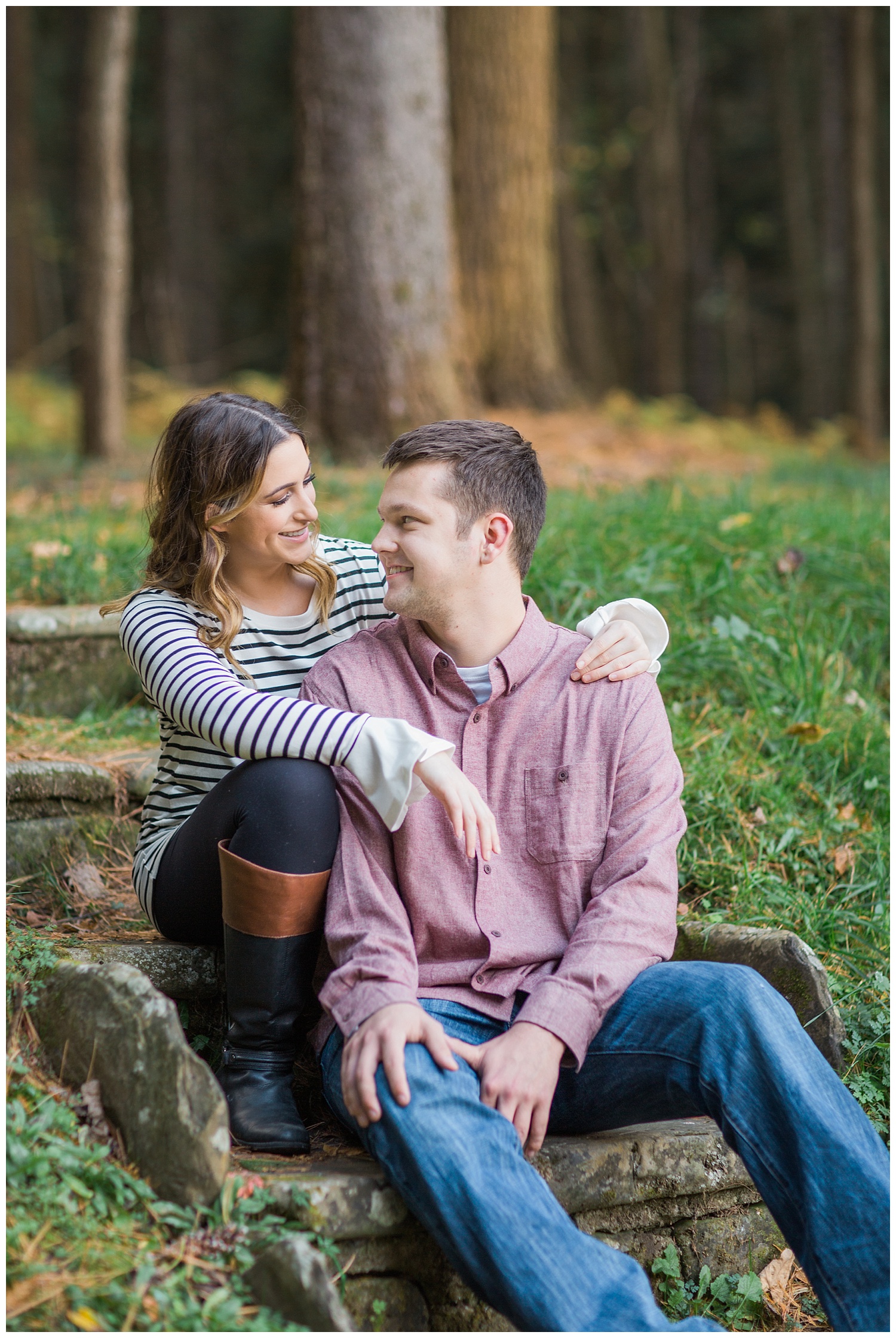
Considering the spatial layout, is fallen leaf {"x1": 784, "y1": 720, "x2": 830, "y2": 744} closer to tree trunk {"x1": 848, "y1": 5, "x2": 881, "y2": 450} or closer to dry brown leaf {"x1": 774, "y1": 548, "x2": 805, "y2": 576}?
dry brown leaf {"x1": 774, "y1": 548, "x2": 805, "y2": 576}

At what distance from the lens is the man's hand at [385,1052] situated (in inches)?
76.4

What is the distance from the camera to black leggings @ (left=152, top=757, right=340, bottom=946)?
219 cm

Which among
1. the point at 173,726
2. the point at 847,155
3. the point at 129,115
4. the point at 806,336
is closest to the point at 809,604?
the point at 173,726

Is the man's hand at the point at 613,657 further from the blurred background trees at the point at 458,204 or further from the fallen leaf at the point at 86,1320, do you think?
the blurred background trees at the point at 458,204

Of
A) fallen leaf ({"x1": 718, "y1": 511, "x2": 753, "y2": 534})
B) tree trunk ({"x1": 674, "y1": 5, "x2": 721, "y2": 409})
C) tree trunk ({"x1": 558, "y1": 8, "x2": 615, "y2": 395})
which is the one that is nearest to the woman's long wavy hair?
fallen leaf ({"x1": 718, "y1": 511, "x2": 753, "y2": 534})

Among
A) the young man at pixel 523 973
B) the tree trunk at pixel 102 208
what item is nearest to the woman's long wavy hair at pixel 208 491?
the young man at pixel 523 973

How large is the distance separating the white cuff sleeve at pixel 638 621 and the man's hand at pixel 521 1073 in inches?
36.8

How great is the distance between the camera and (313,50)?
20.1 ft

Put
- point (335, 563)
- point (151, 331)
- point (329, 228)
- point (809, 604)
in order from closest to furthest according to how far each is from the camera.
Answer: point (335, 563)
point (809, 604)
point (329, 228)
point (151, 331)

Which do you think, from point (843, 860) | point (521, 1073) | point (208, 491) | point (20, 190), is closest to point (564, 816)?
point (521, 1073)

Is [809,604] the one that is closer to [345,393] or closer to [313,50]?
[345,393]

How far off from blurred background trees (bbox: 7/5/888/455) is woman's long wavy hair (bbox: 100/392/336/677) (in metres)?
3.50

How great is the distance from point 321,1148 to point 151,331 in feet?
54.6

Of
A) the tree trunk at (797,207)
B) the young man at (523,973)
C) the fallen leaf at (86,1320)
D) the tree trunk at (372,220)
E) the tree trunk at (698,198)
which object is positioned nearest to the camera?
the fallen leaf at (86,1320)
